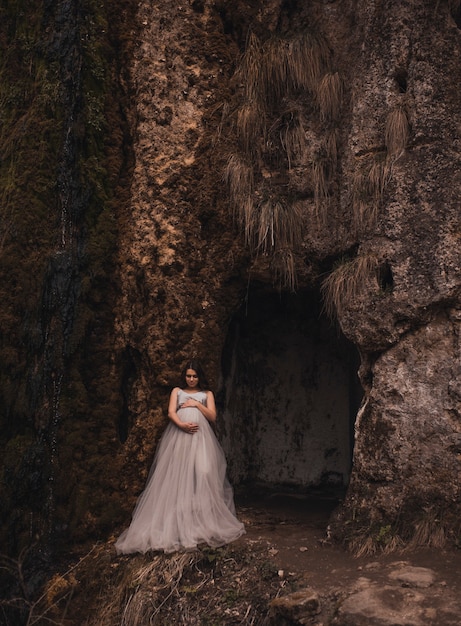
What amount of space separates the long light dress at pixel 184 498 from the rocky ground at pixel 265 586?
0.14 metres

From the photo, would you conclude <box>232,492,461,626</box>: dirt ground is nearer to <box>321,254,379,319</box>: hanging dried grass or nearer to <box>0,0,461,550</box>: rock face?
<box>0,0,461,550</box>: rock face

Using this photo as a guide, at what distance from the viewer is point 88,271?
6.98 m

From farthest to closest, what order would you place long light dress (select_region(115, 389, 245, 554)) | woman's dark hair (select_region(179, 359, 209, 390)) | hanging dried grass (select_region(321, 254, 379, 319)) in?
woman's dark hair (select_region(179, 359, 209, 390))
hanging dried grass (select_region(321, 254, 379, 319))
long light dress (select_region(115, 389, 245, 554))

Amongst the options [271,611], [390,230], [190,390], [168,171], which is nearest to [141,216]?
[168,171]

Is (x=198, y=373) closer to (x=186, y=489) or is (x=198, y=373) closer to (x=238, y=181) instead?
(x=186, y=489)

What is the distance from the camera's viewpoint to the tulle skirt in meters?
6.27

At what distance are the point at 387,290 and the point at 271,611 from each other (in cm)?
282

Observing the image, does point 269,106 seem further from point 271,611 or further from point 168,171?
point 271,611

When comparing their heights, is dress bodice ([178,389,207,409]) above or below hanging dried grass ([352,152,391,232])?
below

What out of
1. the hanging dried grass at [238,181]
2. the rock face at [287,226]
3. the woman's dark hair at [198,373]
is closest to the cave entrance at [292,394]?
the rock face at [287,226]

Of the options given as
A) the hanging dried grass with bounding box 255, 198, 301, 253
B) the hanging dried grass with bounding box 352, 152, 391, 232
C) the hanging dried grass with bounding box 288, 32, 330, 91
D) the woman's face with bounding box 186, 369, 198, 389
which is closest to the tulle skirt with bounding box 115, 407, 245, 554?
the woman's face with bounding box 186, 369, 198, 389

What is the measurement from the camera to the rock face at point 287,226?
6289 millimetres

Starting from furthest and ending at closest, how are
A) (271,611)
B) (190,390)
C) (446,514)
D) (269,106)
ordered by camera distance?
(269,106), (190,390), (446,514), (271,611)

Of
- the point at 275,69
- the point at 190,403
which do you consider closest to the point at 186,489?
the point at 190,403
